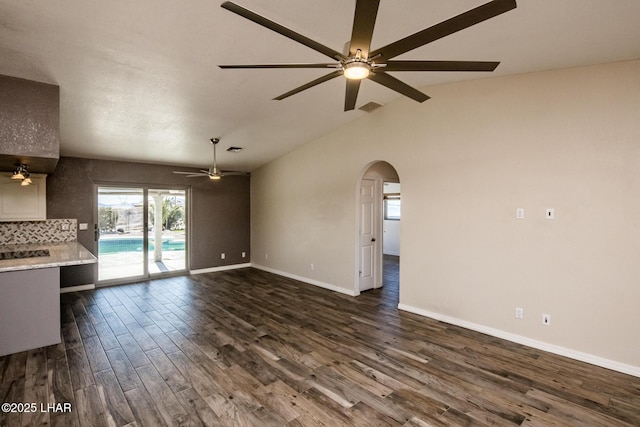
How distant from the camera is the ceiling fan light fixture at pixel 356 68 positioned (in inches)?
72.4

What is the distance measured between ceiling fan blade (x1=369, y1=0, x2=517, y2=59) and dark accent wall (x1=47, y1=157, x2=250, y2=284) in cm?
627

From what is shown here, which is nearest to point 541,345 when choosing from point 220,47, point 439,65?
point 439,65

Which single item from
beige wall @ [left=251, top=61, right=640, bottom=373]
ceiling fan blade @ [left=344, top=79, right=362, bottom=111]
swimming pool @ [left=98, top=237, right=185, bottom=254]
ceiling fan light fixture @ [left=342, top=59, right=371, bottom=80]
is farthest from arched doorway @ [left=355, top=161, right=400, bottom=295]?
swimming pool @ [left=98, top=237, right=185, bottom=254]

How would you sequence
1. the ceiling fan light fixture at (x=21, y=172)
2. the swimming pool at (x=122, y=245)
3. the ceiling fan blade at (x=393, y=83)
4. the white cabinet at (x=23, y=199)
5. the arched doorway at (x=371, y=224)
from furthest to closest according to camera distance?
→ the swimming pool at (x=122, y=245)
the arched doorway at (x=371, y=224)
the white cabinet at (x=23, y=199)
the ceiling fan light fixture at (x=21, y=172)
the ceiling fan blade at (x=393, y=83)

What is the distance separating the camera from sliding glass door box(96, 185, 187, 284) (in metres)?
6.28

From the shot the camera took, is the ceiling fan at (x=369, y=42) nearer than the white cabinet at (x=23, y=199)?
Yes

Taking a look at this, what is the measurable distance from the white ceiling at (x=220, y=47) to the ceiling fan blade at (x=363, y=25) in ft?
3.39

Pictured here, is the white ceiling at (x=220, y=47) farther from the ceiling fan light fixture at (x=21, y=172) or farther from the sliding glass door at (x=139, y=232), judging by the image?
the sliding glass door at (x=139, y=232)

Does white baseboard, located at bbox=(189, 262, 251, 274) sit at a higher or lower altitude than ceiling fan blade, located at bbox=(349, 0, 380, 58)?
lower

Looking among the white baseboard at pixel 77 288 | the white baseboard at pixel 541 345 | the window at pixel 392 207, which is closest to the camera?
the white baseboard at pixel 541 345

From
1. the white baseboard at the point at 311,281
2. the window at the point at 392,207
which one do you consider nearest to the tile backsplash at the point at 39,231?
the white baseboard at the point at 311,281

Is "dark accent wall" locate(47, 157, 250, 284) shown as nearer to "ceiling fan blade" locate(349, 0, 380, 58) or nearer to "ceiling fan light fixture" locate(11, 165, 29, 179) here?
"ceiling fan light fixture" locate(11, 165, 29, 179)

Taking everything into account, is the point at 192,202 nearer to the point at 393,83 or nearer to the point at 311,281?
the point at 311,281

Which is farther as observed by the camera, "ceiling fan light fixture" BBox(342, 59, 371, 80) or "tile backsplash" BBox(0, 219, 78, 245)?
"tile backsplash" BBox(0, 219, 78, 245)
